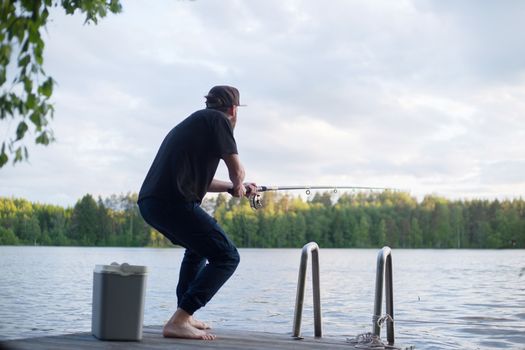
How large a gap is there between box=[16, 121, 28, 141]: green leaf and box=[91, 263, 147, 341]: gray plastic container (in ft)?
4.94

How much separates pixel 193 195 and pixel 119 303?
0.83 metres

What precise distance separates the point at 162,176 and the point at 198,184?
0.80ft

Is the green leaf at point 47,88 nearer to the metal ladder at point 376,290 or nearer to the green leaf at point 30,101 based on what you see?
the green leaf at point 30,101

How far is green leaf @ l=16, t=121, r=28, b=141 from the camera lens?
3445 millimetres

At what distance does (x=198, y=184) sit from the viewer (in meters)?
4.90

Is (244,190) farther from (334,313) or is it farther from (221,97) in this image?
(334,313)

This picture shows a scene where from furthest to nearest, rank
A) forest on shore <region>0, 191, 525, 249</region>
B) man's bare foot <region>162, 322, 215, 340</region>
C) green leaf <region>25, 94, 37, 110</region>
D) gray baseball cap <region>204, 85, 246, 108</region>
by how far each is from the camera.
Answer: forest on shore <region>0, 191, 525, 249</region> → gray baseball cap <region>204, 85, 246, 108</region> → man's bare foot <region>162, 322, 215, 340</region> → green leaf <region>25, 94, 37, 110</region>

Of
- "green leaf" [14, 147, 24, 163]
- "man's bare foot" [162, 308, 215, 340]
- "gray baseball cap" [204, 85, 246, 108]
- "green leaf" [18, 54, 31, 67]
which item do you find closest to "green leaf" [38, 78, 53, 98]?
"green leaf" [18, 54, 31, 67]

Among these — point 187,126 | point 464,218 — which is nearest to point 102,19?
point 187,126

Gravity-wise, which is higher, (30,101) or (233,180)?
(30,101)

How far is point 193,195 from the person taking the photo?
483 centimetres

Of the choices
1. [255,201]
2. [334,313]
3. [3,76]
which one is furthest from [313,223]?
[3,76]

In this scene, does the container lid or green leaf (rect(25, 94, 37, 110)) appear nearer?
green leaf (rect(25, 94, 37, 110))

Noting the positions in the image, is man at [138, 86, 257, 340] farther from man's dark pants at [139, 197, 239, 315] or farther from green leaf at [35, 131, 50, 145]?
green leaf at [35, 131, 50, 145]
